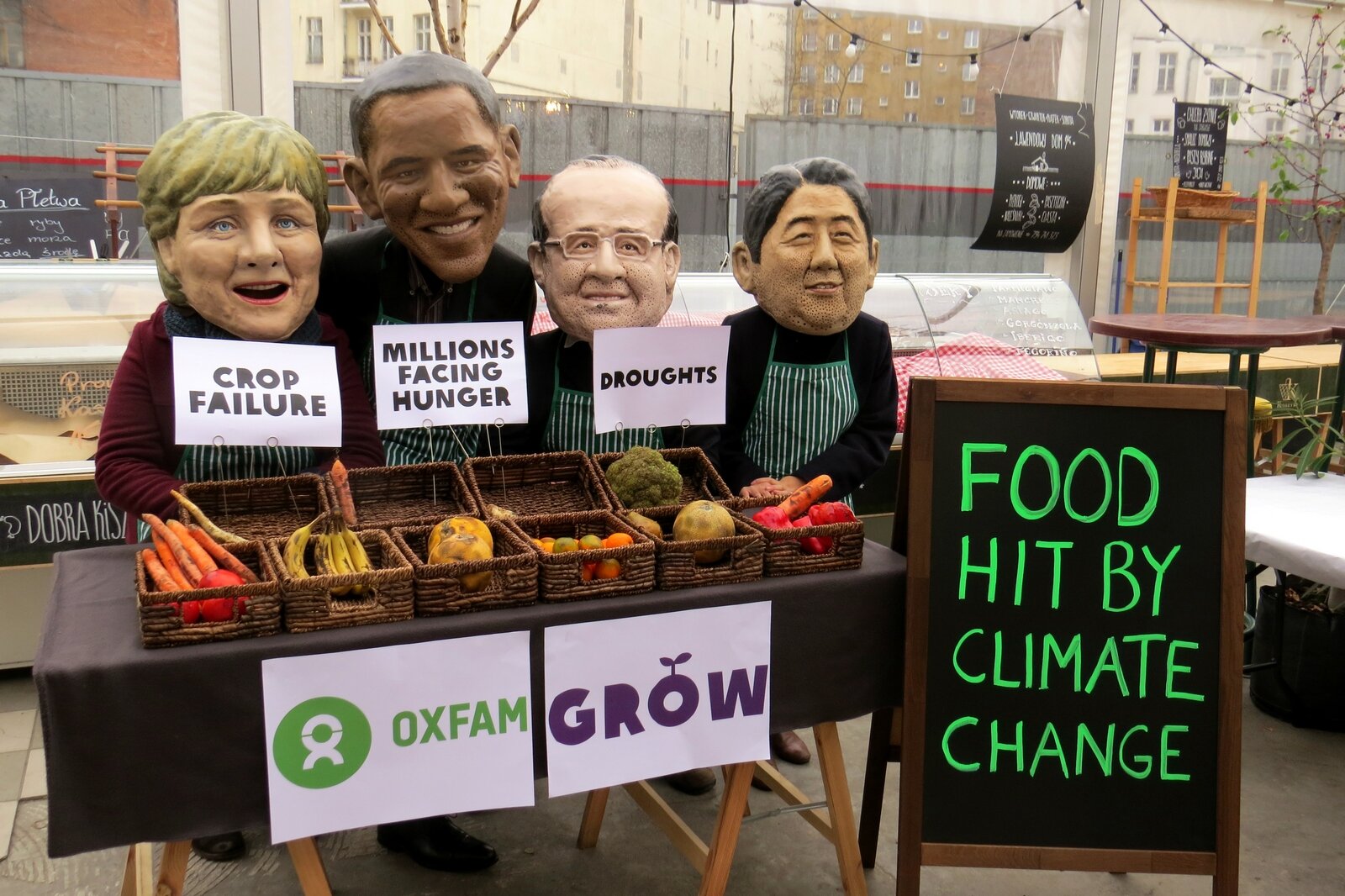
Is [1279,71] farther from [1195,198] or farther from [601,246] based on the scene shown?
[601,246]

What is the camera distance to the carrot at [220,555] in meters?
1.79

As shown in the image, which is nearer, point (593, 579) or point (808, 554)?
point (593, 579)

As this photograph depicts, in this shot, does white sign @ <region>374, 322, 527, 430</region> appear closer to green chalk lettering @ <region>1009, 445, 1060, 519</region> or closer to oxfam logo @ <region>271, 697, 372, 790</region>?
oxfam logo @ <region>271, 697, 372, 790</region>

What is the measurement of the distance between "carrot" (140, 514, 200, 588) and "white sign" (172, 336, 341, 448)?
0.21 metres

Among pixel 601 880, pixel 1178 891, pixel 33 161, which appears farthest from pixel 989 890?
pixel 33 161

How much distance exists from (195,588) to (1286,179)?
7.99m

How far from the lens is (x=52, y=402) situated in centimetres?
332

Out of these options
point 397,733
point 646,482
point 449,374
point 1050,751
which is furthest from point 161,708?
point 1050,751

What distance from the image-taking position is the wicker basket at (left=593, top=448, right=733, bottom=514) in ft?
7.73

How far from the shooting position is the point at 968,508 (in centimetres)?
207

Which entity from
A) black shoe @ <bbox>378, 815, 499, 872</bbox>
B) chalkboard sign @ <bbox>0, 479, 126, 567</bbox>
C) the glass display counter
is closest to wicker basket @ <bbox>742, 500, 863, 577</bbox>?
black shoe @ <bbox>378, 815, 499, 872</bbox>

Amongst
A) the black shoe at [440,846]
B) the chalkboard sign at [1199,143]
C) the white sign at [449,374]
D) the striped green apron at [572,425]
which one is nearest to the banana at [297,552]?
the white sign at [449,374]

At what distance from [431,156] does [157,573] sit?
1.07 m

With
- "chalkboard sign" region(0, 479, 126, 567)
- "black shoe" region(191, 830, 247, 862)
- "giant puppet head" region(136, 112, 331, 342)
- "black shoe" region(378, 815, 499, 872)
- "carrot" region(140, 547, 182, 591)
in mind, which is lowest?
"black shoe" region(191, 830, 247, 862)
